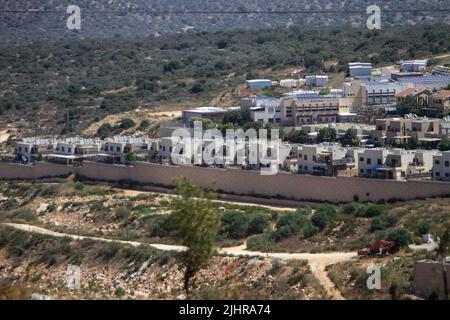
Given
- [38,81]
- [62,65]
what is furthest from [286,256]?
[62,65]

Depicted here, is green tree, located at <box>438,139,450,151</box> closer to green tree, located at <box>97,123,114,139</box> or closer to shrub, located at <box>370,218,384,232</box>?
shrub, located at <box>370,218,384,232</box>

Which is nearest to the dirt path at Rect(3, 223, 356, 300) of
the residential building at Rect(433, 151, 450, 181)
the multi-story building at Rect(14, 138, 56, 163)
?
the residential building at Rect(433, 151, 450, 181)

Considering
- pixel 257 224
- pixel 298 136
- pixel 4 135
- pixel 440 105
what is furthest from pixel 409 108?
pixel 4 135

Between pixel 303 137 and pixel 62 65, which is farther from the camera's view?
pixel 62 65

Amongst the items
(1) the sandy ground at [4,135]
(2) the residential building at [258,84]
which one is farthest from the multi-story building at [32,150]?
(2) the residential building at [258,84]

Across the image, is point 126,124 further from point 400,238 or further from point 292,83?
point 400,238

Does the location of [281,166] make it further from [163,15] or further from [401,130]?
[163,15]
